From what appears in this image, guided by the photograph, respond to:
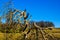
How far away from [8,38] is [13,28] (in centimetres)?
102

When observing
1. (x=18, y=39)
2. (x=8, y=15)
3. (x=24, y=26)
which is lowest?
(x=18, y=39)

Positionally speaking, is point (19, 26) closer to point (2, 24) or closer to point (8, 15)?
point (8, 15)

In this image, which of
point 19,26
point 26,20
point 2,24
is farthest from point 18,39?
point 2,24

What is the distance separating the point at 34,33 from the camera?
11867 mm

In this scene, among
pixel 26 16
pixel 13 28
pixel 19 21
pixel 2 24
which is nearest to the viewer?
pixel 26 16

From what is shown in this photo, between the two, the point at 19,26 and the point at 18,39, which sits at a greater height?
the point at 19,26

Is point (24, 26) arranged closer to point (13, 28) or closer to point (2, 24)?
point (13, 28)

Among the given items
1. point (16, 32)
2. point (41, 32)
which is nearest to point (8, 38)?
point (16, 32)

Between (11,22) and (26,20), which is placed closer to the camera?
(26,20)

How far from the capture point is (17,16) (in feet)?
43.3

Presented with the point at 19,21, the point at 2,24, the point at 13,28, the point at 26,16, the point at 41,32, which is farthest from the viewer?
the point at 2,24

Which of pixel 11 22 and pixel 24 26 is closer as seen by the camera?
pixel 24 26

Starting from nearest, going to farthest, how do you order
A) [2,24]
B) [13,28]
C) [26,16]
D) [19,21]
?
[26,16]
[19,21]
[13,28]
[2,24]

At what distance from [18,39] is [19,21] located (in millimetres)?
1246
